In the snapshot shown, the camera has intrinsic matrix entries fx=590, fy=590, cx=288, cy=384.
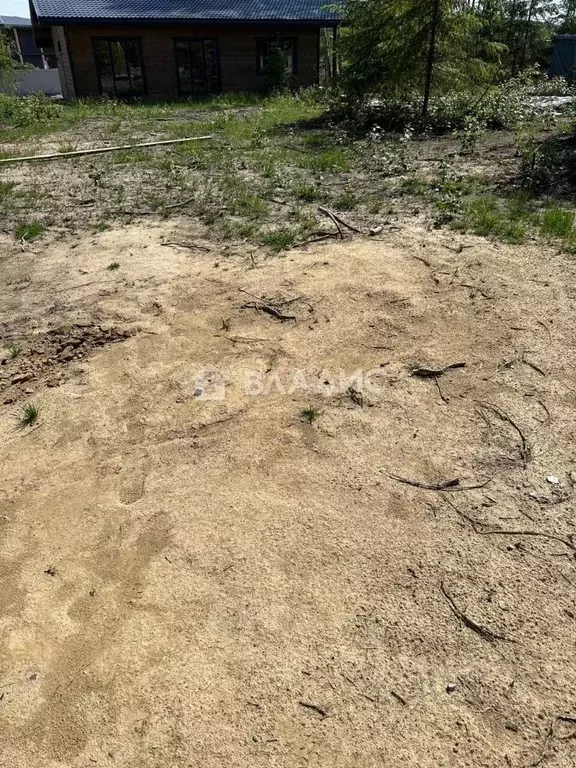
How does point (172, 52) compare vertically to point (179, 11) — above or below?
below

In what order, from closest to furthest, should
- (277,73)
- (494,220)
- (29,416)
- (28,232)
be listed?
1. (29,416)
2. (494,220)
3. (28,232)
4. (277,73)

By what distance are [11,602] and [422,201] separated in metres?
5.71

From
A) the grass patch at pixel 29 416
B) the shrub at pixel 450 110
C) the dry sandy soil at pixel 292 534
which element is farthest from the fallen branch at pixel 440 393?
the shrub at pixel 450 110

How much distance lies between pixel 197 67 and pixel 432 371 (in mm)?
19589

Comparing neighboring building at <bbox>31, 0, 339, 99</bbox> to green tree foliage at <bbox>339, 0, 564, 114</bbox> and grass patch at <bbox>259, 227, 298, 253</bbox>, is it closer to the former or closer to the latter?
green tree foliage at <bbox>339, 0, 564, 114</bbox>

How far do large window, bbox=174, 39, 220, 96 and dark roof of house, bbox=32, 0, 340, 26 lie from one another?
38.6 inches

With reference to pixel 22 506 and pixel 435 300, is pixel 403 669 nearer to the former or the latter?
pixel 22 506

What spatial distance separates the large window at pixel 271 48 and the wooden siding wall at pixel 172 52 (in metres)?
0.16

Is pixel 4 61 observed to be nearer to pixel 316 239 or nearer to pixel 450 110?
pixel 450 110

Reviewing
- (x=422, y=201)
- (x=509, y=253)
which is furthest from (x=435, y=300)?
(x=422, y=201)

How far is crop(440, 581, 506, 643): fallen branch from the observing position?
207 cm

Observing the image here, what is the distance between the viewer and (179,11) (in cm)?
1861

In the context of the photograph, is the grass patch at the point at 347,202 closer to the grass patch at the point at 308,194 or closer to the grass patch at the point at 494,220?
the grass patch at the point at 308,194

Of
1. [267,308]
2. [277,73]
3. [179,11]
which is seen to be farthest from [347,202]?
[179,11]
